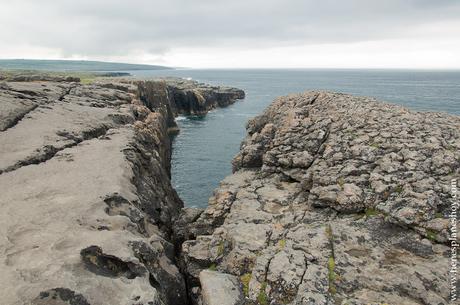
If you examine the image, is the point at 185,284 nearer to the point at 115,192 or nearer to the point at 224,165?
the point at 115,192

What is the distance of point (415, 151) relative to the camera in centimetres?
1789

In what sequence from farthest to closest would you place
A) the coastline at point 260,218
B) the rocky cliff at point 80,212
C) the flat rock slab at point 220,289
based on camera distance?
the flat rock slab at point 220,289 < the coastline at point 260,218 < the rocky cliff at point 80,212

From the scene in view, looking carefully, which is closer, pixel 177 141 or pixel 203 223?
pixel 203 223

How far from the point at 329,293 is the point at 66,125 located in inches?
1013

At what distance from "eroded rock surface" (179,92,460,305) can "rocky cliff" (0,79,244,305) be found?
3443 mm

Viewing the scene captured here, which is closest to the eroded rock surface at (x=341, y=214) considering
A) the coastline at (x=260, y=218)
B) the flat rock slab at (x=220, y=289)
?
the coastline at (x=260, y=218)

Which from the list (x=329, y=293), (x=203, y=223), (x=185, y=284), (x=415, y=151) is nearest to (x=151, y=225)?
(x=203, y=223)

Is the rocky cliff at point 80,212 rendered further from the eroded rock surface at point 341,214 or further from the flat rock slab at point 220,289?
the eroded rock surface at point 341,214

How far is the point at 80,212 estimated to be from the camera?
16.1m

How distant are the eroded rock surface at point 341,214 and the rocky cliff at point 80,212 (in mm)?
3443

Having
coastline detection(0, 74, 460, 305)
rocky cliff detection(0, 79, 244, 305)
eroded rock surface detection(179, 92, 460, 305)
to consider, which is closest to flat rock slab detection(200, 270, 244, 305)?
coastline detection(0, 74, 460, 305)

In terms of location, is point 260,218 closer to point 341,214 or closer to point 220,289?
point 341,214

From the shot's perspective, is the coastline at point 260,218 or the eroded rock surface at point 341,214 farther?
the eroded rock surface at point 341,214

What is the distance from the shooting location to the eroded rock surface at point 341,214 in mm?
13336
